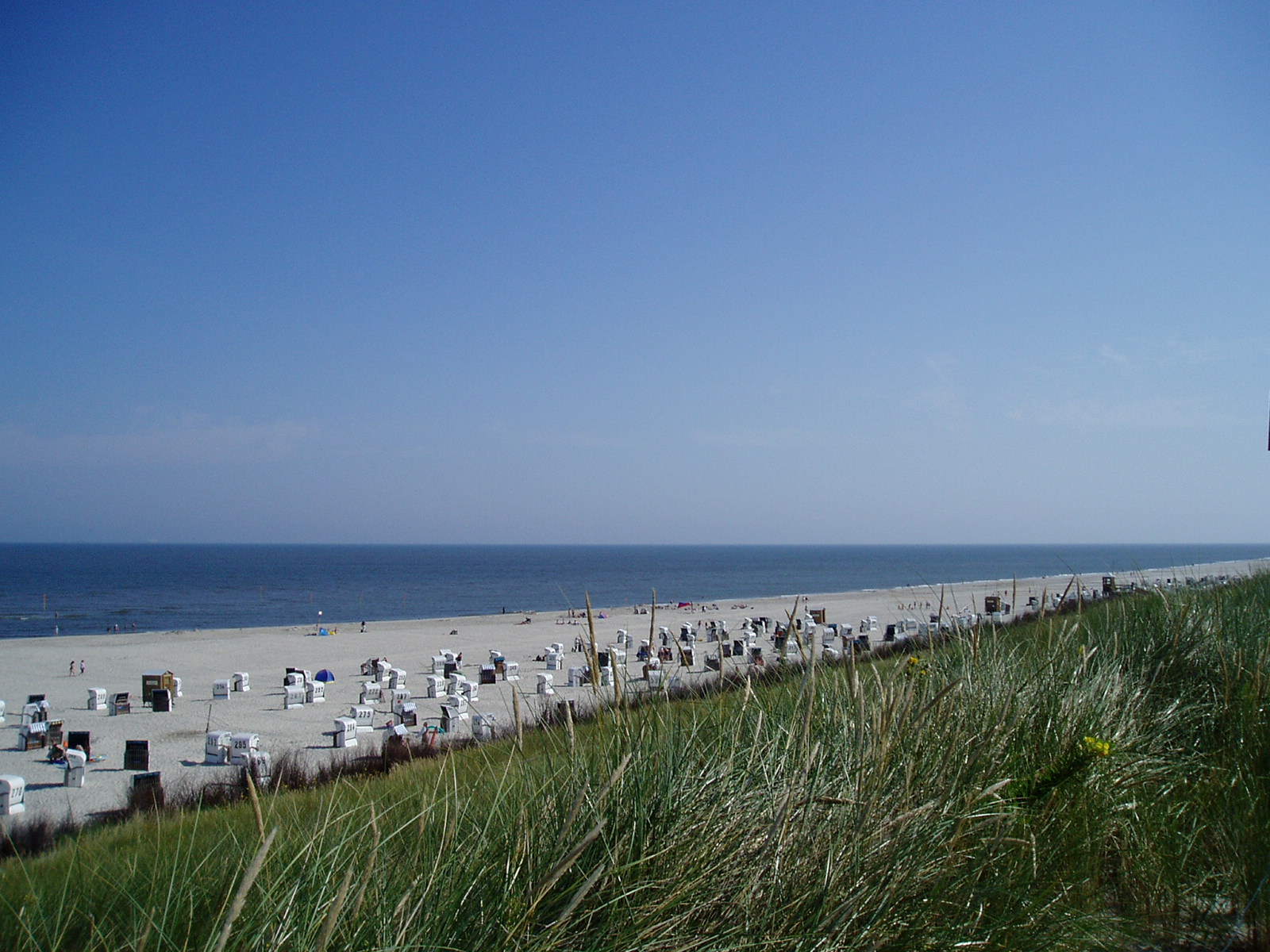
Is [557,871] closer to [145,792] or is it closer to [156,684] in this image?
[145,792]

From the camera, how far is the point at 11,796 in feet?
32.4

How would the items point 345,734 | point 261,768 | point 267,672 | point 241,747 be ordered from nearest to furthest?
point 261,768 → point 241,747 → point 345,734 → point 267,672

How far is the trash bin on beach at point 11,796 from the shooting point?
9680 mm

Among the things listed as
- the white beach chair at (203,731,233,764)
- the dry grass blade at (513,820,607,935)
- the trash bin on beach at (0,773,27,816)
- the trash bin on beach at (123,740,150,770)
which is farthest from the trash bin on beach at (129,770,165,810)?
the dry grass blade at (513,820,607,935)

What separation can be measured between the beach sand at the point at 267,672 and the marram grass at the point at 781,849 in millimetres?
714

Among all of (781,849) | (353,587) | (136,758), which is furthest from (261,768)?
(353,587)

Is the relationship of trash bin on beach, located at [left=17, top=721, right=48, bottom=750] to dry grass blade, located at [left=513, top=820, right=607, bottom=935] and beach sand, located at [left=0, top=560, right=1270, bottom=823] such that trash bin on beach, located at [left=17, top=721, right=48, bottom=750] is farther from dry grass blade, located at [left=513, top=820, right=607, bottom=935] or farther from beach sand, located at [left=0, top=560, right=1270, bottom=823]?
dry grass blade, located at [left=513, top=820, right=607, bottom=935]

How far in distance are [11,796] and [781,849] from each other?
11.5 m

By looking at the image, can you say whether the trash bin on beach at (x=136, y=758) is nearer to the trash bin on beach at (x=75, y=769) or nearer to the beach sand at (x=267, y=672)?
the beach sand at (x=267, y=672)

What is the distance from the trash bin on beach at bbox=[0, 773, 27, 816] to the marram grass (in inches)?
315

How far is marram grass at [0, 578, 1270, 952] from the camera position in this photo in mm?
1732

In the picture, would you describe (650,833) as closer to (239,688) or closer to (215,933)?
(215,933)

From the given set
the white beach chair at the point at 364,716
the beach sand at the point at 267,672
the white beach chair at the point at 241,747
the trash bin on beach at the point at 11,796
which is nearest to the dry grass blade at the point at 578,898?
the beach sand at the point at 267,672

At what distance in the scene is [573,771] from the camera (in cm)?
230
